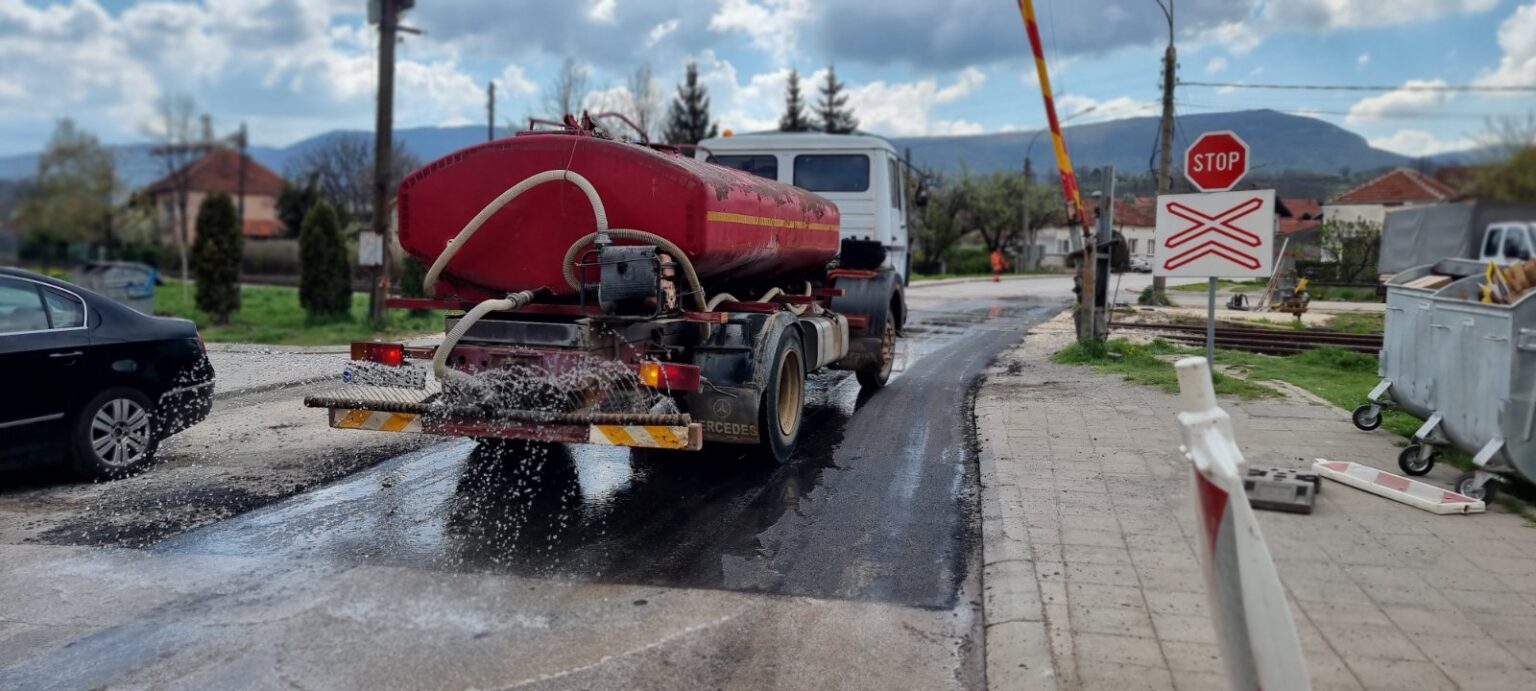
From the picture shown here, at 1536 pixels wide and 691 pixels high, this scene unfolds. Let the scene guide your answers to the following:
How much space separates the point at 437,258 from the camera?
22.4ft

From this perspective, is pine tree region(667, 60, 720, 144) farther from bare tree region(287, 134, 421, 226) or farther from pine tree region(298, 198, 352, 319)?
pine tree region(298, 198, 352, 319)

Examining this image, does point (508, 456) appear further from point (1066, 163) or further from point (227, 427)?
point (1066, 163)

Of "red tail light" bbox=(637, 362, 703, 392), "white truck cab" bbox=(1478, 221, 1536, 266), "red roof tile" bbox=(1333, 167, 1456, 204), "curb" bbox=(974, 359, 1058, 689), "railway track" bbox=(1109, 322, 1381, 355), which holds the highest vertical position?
"red roof tile" bbox=(1333, 167, 1456, 204)

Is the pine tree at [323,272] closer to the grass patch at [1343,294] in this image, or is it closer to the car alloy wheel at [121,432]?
the car alloy wheel at [121,432]

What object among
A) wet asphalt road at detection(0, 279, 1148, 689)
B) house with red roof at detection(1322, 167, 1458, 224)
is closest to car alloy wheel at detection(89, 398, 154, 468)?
wet asphalt road at detection(0, 279, 1148, 689)

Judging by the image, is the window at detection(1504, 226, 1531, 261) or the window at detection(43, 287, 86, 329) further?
the window at detection(43, 287, 86, 329)

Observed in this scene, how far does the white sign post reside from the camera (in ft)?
27.7

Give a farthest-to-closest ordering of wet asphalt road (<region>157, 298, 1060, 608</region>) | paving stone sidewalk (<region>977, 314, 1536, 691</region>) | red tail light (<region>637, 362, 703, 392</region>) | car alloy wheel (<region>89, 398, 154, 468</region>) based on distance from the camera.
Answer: car alloy wheel (<region>89, 398, 154, 468</region>)
red tail light (<region>637, 362, 703, 392</region>)
wet asphalt road (<region>157, 298, 1060, 608</region>)
paving stone sidewalk (<region>977, 314, 1536, 691</region>)

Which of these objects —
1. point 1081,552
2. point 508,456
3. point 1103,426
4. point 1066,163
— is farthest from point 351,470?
point 1066,163

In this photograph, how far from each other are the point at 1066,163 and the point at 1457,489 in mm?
7223

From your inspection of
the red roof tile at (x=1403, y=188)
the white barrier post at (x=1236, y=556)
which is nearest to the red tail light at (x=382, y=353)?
the white barrier post at (x=1236, y=556)

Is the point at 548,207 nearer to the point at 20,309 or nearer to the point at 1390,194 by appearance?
the point at 20,309

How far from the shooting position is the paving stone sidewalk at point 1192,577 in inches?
159

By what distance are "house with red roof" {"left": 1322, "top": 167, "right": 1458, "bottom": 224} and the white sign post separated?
4.92 ft
